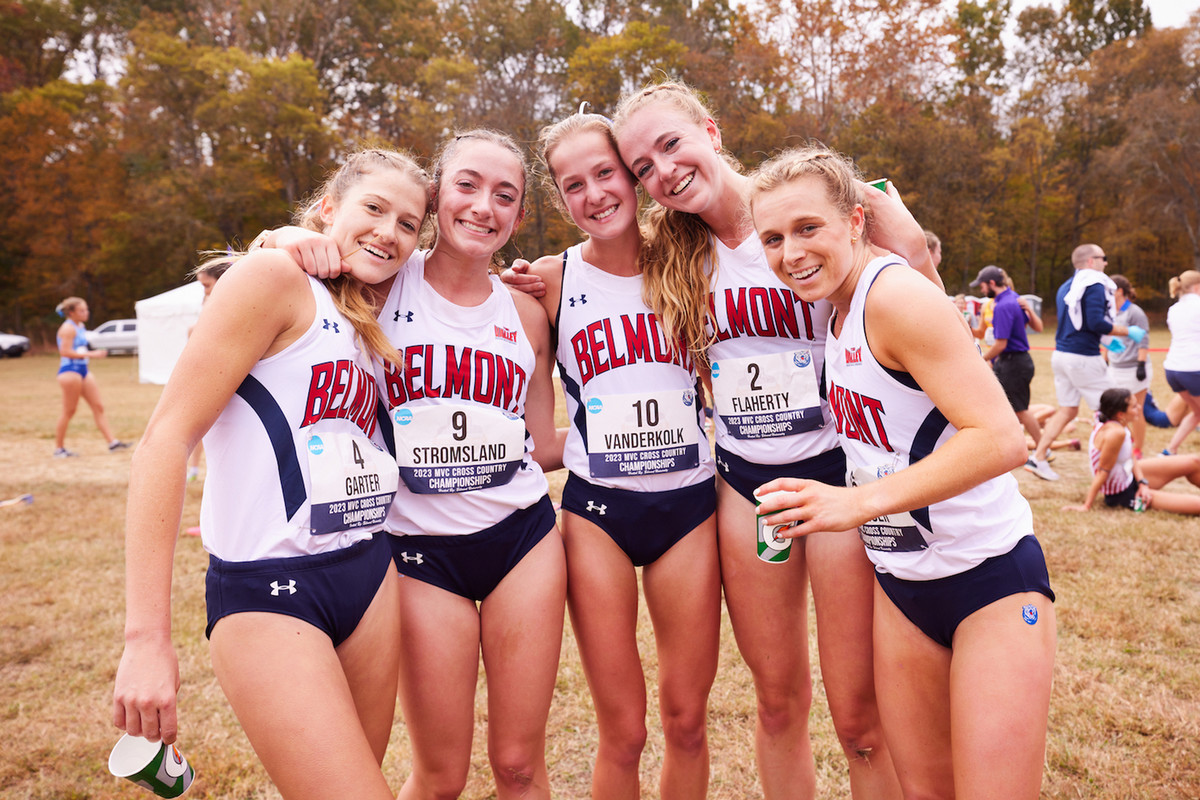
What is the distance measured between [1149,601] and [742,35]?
89.7ft

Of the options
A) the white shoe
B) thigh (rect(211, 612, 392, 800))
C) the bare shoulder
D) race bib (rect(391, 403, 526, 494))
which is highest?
the bare shoulder

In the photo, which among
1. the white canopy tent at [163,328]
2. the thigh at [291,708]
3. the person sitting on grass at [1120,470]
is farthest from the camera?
the white canopy tent at [163,328]

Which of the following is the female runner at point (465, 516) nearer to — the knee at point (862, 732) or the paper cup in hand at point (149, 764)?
the paper cup in hand at point (149, 764)

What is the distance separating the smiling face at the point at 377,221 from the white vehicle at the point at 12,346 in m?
36.6

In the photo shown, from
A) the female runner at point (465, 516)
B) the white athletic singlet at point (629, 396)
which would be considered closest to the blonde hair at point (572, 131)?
the female runner at point (465, 516)

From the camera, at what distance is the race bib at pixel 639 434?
246 centimetres

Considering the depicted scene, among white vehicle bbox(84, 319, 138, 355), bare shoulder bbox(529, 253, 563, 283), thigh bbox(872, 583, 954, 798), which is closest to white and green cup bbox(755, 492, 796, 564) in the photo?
thigh bbox(872, 583, 954, 798)

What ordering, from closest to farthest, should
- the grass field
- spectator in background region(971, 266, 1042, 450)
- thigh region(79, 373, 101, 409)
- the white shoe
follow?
the grass field → the white shoe → spectator in background region(971, 266, 1042, 450) → thigh region(79, 373, 101, 409)

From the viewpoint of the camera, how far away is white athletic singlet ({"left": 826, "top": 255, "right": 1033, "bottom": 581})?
1872 mm

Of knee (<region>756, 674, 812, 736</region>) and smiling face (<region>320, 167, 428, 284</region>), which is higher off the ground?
smiling face (<region>320, 167, 428, 284</region>)

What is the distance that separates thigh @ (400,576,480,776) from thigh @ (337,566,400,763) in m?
0.15

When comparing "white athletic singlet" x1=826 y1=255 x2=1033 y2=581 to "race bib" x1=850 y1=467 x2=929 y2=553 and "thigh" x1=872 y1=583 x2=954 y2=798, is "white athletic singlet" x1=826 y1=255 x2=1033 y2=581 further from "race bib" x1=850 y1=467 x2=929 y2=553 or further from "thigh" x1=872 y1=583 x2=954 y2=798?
"thigh" x1=872 y1=583 x2=954 y2=798

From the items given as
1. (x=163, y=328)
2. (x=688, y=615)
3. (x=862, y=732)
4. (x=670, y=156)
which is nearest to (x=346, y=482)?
(x=688, y=615)

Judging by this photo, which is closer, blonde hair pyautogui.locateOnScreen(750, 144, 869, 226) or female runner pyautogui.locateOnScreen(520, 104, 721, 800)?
blonde hair pyautogui.locateOnScreen(750, 144, 869, 226)
